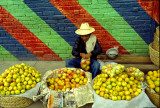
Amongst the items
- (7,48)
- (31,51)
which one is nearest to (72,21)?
(31,51)

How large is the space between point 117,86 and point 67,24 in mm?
2461

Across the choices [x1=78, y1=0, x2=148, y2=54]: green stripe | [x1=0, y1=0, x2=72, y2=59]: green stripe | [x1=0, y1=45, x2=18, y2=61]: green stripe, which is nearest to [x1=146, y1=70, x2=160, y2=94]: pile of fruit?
[x1=78, y1=0, x2=148, y2=54]: green stripe

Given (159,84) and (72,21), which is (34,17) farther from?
(159,84)

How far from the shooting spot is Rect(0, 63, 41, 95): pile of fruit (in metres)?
3.57

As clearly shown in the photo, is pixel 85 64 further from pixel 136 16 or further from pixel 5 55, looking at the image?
pixel 5 55

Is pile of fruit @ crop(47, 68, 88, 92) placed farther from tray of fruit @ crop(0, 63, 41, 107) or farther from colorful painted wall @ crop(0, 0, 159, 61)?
colorful painted wall @ crop(0, 0, 159, 61)

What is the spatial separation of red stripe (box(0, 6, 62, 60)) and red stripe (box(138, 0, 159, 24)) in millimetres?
2766

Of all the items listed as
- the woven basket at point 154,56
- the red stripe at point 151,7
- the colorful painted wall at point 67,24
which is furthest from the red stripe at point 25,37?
the red stripe at point 151,7

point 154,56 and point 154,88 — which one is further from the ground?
point 154,56

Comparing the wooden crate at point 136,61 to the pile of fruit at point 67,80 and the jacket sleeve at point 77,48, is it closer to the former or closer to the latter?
the jacket sleeve at point 77,48

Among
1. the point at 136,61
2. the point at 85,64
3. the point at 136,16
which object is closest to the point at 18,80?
the point at 85,64

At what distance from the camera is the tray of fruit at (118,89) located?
3.34 m

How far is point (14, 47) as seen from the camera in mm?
5535

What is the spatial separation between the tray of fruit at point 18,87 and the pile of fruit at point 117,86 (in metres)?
1.26
